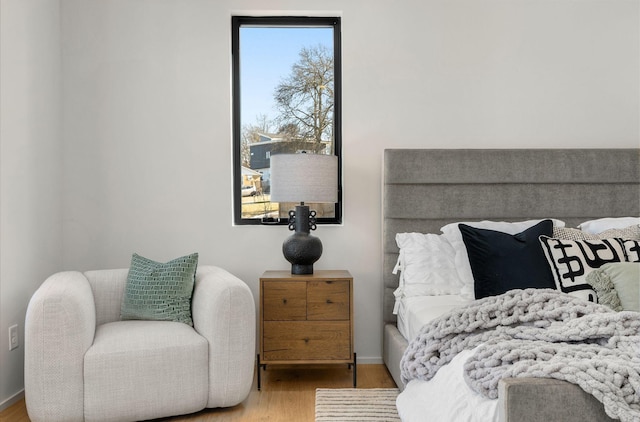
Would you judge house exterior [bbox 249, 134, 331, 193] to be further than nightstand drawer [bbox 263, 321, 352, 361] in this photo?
Yes

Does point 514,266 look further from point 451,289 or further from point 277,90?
point 277,90

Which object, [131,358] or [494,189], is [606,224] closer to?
[494,189]

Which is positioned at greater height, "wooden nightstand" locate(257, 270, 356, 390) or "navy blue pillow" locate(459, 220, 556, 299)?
"navy blue pillow" locate(459, 220, 556, 299)

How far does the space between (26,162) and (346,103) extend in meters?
1.89

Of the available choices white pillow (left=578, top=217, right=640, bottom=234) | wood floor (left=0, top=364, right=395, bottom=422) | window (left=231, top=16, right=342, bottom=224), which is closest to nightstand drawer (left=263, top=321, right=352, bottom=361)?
wood floor (left=0, top=364, right=395, bottom=422)

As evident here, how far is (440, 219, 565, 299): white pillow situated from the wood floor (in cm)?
74

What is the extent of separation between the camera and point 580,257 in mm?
2572

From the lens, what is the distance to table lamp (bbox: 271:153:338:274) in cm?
319

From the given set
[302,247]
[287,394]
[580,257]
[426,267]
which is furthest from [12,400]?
[580,257]

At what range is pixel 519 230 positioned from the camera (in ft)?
10.4

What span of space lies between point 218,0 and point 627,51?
2649 millimetres

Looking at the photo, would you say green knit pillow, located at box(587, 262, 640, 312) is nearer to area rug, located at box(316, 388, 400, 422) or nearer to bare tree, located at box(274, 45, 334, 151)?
area rug, located at box(316, 388, 400, 422)

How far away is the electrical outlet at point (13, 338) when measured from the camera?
291 centimetres

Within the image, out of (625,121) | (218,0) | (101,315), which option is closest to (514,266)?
(625,121)
